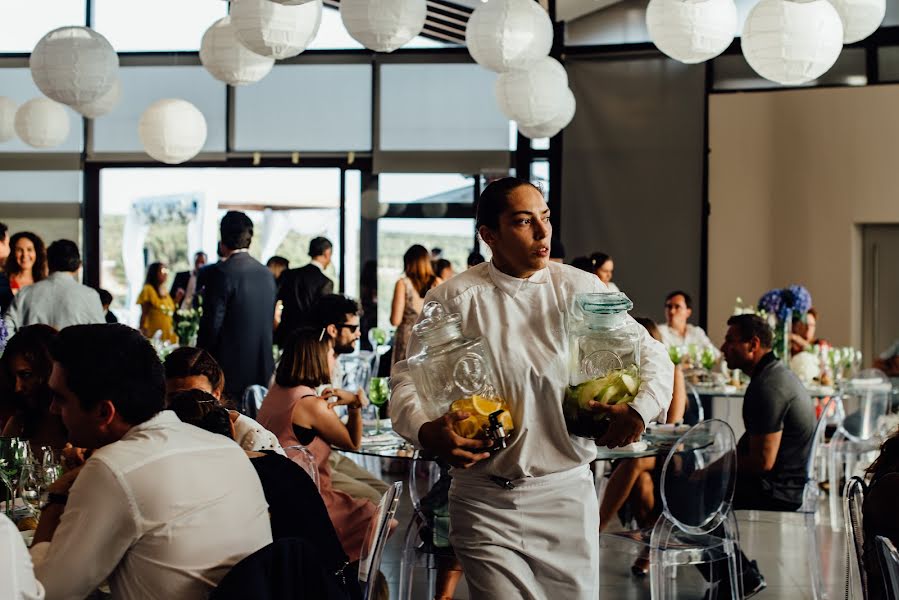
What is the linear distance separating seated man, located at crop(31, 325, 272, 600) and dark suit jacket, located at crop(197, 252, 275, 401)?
4.47m

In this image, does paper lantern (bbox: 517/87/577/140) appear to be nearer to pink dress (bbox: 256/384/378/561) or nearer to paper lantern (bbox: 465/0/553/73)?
paper lantern (bbox: 465/0/553/73)

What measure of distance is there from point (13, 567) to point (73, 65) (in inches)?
182

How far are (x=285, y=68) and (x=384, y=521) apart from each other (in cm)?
927

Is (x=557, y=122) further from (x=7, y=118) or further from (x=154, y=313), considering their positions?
(x=154, y=313)

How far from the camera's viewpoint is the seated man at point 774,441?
4758 mm

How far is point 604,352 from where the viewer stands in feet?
7.32

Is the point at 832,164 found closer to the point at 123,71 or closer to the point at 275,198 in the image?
the point at 275,198

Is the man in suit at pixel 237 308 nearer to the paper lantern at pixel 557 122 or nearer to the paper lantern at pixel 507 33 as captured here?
the paper lantern at pixel 507 33

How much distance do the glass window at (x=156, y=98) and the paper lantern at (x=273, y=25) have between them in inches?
259

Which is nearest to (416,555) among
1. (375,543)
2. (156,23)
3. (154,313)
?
(375,543)

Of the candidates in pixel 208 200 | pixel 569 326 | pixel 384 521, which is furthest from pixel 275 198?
pixel 569 326

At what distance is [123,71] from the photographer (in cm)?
1177

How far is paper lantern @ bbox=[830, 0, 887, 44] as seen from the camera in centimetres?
511

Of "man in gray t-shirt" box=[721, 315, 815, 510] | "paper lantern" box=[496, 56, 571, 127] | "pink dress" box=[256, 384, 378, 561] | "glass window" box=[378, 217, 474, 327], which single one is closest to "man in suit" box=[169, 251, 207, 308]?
"glass window" box=[378, 217, 474, 327]
